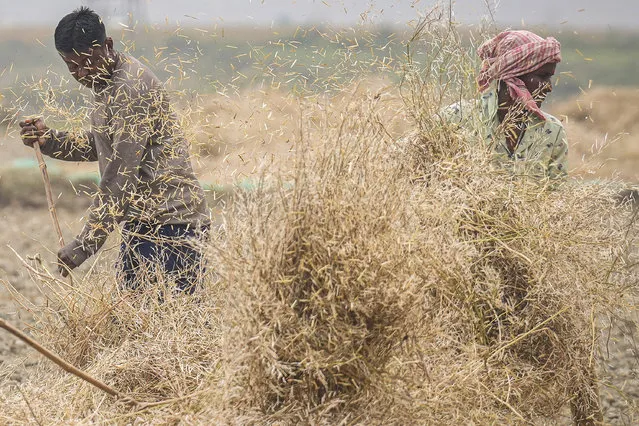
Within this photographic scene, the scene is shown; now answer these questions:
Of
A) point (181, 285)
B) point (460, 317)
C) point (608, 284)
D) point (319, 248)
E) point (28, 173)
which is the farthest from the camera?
point (28, 173)

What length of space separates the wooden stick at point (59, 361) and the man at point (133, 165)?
0.76 m

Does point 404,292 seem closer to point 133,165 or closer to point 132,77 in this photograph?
point 133,165

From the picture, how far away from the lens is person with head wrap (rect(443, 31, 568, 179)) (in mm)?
3260

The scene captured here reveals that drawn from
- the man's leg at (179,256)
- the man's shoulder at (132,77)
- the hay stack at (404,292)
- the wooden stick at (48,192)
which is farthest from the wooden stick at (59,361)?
the man's shoulder at (132,77)

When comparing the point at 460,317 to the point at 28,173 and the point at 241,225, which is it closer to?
the point at 241,225

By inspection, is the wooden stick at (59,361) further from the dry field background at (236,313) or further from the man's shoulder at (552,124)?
the man's shoulder at (552,124)

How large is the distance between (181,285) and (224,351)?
46.9 inches

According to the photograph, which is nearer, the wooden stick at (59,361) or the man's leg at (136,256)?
the wooden stick at (59,361)

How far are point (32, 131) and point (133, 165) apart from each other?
1.88 feet

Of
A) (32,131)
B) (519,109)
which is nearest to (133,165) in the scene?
(32,131)

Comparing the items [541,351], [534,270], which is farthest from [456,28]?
[541,351]

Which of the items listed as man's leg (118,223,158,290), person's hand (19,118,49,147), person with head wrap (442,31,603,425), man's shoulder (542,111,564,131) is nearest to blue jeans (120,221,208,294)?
man's leg (118,223,158,290)

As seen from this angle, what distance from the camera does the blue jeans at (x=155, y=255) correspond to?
339cm

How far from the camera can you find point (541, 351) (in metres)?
2.97
